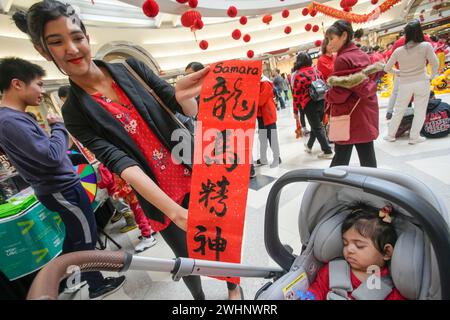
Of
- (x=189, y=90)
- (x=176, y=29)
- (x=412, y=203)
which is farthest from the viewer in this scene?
(x=176, y=29)

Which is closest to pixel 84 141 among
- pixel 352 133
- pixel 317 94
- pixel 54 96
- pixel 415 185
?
pixel 415 185

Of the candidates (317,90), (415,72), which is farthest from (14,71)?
(415,72)

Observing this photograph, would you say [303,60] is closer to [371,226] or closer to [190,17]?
[371,226]

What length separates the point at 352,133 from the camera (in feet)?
6.16

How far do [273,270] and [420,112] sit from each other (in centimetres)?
309

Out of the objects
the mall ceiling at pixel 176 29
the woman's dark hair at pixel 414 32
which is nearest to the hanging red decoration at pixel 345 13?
the mall ceiling at pixel 176 29

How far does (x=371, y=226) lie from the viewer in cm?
94

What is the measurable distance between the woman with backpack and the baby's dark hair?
239 cm

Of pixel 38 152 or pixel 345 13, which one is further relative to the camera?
pixel 345 13

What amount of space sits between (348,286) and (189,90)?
3.46ft

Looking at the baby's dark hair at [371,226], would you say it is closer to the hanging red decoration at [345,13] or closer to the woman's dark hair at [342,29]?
the woman's dark hair at [342,29]

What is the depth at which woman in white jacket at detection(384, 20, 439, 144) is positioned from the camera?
2631 mm

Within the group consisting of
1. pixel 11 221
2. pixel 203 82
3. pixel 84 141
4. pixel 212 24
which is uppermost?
pixel 212 24

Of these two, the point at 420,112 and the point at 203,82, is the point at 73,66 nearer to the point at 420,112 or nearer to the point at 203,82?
the point at 203,82
